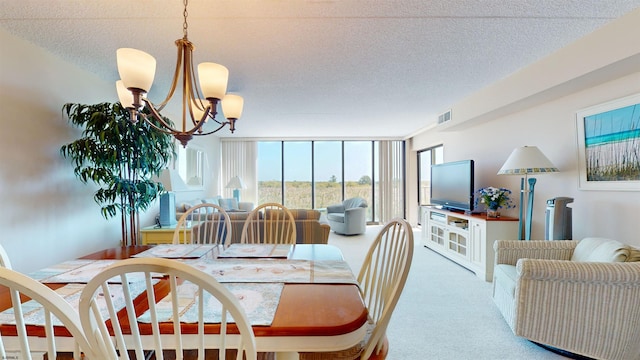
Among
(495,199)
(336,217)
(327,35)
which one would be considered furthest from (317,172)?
(327,35)

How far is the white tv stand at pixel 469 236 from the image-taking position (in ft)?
11.1

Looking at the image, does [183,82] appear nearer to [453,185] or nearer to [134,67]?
[134,67]

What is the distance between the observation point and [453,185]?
4355 millimetres

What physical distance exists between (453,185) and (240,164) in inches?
198

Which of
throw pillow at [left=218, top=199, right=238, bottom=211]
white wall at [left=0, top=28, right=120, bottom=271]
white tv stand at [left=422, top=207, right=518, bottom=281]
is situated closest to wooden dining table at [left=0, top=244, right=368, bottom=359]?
white wall at [left=0, top=28, right=120, bottom=271]

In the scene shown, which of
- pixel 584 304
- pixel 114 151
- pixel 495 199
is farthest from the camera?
pixel 495 199

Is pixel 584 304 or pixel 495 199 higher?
pixel 495 199

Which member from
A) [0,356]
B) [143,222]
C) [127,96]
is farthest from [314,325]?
[143,222]

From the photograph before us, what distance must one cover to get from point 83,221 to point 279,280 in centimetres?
258

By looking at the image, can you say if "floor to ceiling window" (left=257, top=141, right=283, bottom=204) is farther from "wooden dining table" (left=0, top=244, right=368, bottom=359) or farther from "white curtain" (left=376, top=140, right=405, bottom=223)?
"wooden dining table" (left=0, top=244, right=368, bottom=359)

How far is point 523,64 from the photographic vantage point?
2.78 meters

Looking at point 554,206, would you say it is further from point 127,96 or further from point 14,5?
point 14,5

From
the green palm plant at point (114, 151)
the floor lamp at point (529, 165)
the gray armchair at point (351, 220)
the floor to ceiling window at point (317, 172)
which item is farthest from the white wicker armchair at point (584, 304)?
the floor to ceiling window at point (317, 172)

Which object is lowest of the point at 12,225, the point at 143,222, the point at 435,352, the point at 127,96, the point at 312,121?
the point at 435,352
